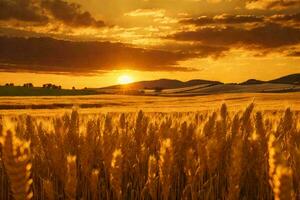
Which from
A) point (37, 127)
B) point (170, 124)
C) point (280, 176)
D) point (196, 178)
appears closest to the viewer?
point (280, 176)

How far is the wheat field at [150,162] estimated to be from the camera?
2946mm

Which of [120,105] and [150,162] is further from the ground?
[150,162]

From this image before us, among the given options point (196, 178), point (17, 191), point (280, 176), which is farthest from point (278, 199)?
point (196, 178)

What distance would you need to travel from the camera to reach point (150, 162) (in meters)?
2.90

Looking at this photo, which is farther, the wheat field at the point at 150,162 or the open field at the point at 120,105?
the open field at the point at 120,105

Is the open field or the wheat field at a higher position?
the wheat field

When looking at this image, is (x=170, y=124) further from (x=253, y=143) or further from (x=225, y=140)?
(x=253, y=143)

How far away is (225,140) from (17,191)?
2711 millimetres

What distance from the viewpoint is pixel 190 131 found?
177 inches

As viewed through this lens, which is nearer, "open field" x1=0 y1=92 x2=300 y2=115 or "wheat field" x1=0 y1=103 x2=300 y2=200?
"wheat field" x1=0 y1=103 x2=300 y2=200

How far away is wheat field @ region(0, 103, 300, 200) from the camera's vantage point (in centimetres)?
295

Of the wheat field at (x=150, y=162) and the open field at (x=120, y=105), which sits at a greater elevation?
the wheat field at (x=150, y=162)

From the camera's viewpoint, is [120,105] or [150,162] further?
[120,105]

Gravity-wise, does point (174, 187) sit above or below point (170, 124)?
below
